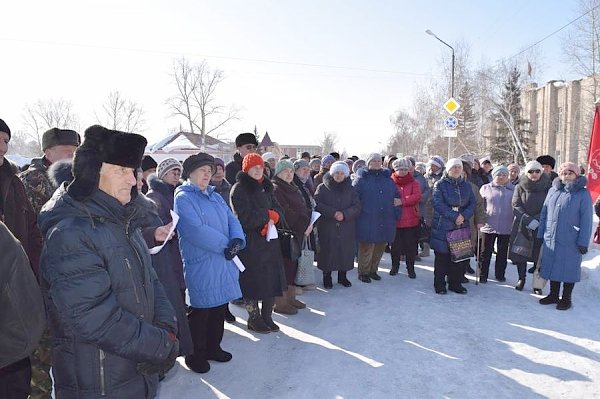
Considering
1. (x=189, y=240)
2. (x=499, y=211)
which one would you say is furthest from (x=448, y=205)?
(x=189, y=240)

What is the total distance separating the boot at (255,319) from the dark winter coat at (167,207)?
3.18 feet

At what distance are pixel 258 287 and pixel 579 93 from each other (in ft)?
164

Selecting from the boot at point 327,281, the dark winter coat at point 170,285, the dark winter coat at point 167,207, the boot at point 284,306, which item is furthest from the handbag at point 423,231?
the dark winter coat at point 170,285

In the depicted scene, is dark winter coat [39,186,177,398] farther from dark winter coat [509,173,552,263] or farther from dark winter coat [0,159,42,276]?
dark winter coat [509,173,552,263]

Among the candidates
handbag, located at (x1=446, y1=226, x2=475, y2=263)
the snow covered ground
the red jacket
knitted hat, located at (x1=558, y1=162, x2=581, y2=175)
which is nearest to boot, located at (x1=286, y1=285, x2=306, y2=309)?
the snow covered ground

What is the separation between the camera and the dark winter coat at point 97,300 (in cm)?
185

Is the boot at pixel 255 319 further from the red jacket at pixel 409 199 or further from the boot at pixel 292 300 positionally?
the red jacket at pixel 409 199

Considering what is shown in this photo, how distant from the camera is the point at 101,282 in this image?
1.88 metres

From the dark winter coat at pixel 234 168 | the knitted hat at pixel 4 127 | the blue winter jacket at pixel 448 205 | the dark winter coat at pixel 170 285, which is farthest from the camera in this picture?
the blue winter jacket at pixel 448 205

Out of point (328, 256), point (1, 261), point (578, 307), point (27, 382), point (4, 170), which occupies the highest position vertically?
point (4, 170)

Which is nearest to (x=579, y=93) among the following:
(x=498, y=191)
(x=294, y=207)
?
(x=498, y=191)

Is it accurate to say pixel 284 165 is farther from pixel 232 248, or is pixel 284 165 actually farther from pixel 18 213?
pixel 18 213

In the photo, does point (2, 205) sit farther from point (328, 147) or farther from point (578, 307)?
point (328, 147)

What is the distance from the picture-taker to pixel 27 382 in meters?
2.08
